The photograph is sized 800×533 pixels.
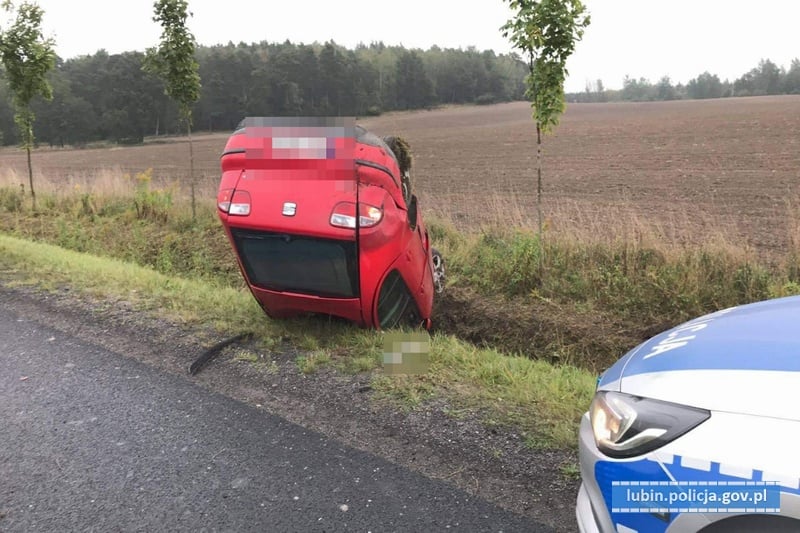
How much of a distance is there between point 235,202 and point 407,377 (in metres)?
1.76

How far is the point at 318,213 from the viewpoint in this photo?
4.20 m

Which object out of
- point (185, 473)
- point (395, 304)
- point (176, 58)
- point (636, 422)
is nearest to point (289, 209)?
point (395, 304)

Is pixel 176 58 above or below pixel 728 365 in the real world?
above

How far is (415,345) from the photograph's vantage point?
4.54m

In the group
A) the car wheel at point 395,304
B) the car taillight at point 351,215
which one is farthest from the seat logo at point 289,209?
the car wheel at point 395,304

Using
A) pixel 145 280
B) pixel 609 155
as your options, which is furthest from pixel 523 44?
pixel 609 155

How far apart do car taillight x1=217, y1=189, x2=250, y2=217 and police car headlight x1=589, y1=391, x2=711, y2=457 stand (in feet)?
9.70

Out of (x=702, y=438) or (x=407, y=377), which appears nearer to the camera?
(x=702, y=438)

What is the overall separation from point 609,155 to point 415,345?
26067 millimetres

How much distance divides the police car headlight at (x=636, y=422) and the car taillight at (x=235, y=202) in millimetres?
2958

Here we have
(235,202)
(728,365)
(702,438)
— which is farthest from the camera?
(235,202)

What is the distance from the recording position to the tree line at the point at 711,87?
85062 millimetres

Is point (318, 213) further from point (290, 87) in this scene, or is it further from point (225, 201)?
point (290, 87)

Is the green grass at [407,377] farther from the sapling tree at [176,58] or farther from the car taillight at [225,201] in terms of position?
the sapling tree at [176,58]
